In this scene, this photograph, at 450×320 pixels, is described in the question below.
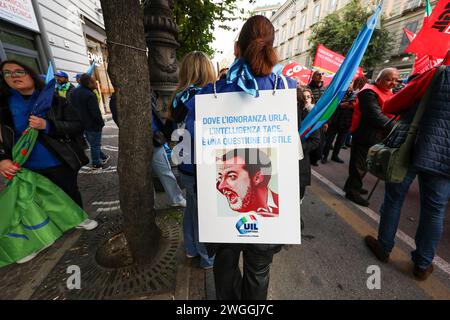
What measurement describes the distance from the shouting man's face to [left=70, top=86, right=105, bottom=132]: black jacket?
13.5 feet

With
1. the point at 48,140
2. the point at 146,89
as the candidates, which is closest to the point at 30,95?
the point at 48,140

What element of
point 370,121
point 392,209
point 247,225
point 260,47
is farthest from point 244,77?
point 370,121

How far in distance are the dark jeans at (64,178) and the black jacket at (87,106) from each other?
2136 millimetres

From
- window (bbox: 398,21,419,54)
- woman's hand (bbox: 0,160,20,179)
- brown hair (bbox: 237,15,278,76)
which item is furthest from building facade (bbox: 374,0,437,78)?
woman's hand (bbox: 0,160,20,179)

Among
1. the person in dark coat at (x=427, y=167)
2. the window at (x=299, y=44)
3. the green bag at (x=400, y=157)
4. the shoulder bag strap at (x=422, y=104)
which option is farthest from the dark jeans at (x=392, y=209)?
the window at (x=299, y=44)

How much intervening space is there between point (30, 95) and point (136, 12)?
5.17ft

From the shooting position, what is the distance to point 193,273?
6.53 feet

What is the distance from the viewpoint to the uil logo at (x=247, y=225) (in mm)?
1206

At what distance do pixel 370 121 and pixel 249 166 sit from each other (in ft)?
8.79

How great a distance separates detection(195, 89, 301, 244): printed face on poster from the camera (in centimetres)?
112

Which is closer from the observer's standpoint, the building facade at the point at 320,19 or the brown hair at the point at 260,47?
the brown hair at the point at 260,47

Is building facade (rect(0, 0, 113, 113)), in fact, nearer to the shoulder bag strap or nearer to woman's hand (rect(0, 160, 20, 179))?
woman's hand (rect(0, 160, 20, 179))

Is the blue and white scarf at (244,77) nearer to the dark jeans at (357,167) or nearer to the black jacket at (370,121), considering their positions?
the black jacket at (370,121)

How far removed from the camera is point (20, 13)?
18.6ft
